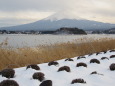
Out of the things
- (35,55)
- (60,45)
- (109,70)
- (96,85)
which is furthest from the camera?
(60,45)

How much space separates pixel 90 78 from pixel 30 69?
109cm

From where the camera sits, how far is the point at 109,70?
441cm

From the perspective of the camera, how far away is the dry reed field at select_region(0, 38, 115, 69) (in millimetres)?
9750

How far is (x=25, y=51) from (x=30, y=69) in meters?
7.11

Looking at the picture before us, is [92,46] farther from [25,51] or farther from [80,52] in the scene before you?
[25,51]

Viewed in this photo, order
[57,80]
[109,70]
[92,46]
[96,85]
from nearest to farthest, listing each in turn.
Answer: [96,85] → [57,80] → [109,70] → [92,46]

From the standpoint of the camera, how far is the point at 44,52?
12.3 metres

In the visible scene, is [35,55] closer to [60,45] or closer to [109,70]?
[60,45]

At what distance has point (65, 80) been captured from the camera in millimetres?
3623

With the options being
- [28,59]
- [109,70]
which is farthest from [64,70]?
[28,59]

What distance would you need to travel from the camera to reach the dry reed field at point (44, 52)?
9750 millimetres

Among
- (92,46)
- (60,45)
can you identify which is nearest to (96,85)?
(60,45)

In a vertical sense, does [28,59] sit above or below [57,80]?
below

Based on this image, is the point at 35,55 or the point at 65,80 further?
the point at 35,55
